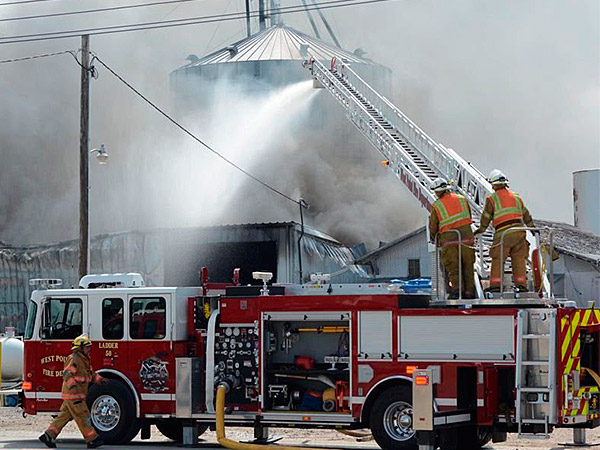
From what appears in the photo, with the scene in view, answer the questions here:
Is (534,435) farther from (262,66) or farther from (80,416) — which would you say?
(262,66)

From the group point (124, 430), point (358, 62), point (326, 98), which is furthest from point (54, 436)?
point (358, 62)

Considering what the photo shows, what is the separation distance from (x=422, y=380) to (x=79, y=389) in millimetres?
4633

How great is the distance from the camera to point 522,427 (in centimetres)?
1291

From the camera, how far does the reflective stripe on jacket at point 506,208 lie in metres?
14.0

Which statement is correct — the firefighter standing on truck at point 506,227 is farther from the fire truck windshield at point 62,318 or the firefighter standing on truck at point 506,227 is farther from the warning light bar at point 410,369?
the fire truck windshield at point 62,318

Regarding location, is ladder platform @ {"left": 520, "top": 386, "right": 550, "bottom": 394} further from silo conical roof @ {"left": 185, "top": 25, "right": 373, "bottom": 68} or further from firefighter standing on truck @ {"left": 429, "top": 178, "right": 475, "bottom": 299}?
silo conical roof @ {"left": 185, "top": 25, "right": 373, "bottom": 68}

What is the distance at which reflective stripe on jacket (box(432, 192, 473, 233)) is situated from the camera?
14.0 meters

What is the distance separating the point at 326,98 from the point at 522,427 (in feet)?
116

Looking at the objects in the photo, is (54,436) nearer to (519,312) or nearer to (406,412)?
(406,412)

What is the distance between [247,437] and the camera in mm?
16734

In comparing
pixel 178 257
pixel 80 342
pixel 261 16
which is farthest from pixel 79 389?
pixel 261 16

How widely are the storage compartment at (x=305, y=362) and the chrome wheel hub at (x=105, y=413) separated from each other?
222 centimetres

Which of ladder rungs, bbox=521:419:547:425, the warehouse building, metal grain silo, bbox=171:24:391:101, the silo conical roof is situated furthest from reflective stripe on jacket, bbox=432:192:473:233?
the silo conical roof

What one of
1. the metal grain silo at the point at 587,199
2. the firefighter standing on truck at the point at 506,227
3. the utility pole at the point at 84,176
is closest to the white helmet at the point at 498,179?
the firefighter standing on truck at the point at 506,227
